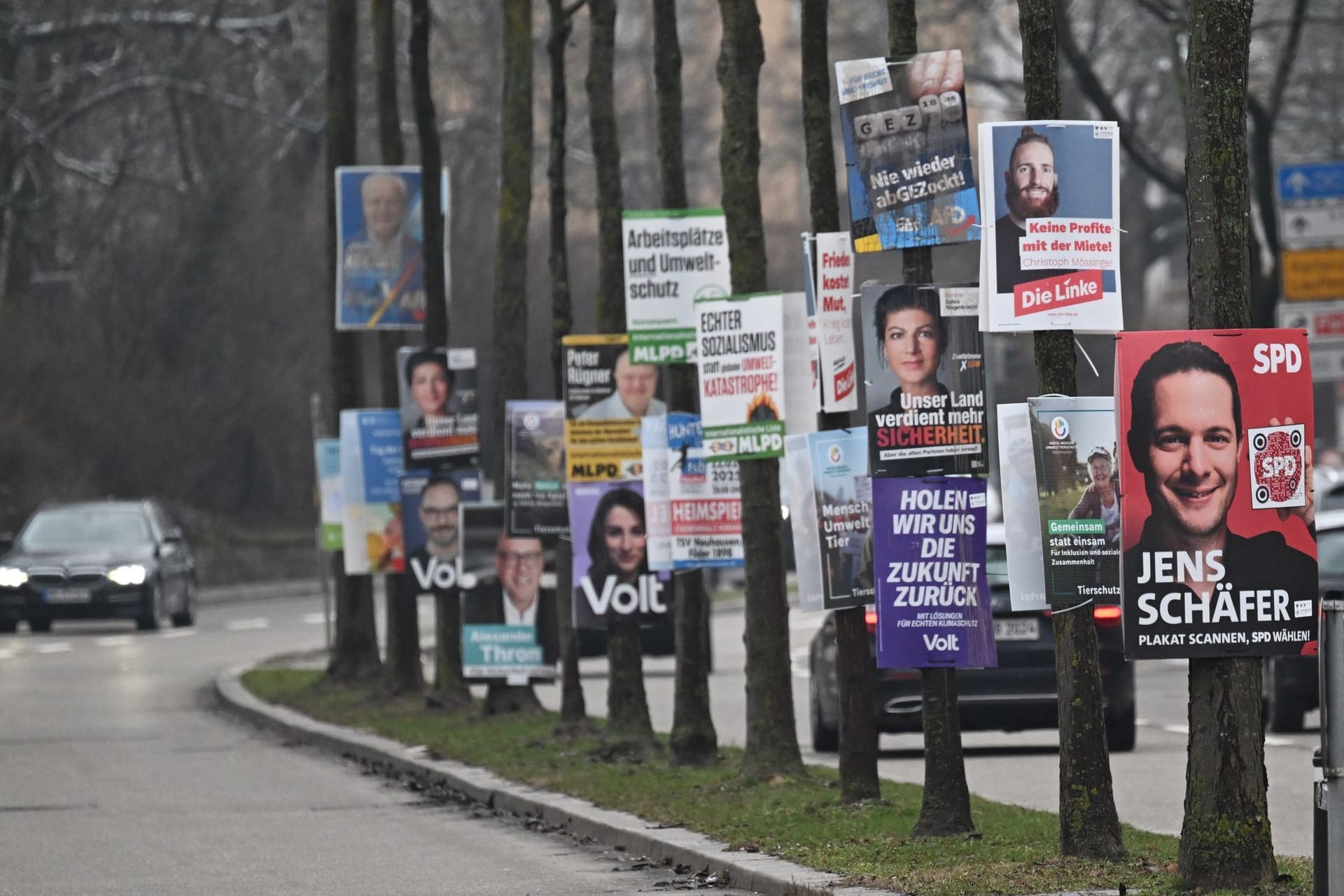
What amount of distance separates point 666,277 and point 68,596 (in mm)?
20830

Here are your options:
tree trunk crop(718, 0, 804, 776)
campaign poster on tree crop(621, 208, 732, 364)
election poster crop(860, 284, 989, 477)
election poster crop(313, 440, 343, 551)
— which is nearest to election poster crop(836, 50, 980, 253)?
election poster crop(860, 284, 989, 477)

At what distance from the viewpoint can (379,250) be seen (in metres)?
22.6

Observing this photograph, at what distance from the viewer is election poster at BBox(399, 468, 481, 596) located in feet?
69.3

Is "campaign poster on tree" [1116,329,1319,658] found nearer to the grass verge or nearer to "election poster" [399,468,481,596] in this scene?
the grass verge

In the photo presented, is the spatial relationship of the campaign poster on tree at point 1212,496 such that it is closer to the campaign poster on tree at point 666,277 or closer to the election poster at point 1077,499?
the election poster at point 1077,499

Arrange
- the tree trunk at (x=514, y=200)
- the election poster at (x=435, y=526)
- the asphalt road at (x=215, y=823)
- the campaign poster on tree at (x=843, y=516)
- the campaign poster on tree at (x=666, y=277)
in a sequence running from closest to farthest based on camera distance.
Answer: the asphalt road at (x=215, y=823) < the campaign poster on tree at (x=843, y=516) < the campaign poster on tree at (x=666, y=277) < the tree trunk at (x=514, y=200) < the election poster at (x=435, y=526)

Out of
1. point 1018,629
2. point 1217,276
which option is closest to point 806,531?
point 1217,276

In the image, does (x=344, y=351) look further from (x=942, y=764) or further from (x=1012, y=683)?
(x=942, y=764)

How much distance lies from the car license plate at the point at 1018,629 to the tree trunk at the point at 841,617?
444 centimetres

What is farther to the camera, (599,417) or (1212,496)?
(599,417)

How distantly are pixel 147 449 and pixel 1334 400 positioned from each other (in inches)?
1666

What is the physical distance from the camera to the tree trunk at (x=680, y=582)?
1576 cm

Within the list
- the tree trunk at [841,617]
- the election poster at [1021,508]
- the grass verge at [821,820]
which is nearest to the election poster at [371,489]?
the grass verge at [821,820]

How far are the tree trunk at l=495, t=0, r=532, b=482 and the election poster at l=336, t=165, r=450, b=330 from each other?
2.07 meters
